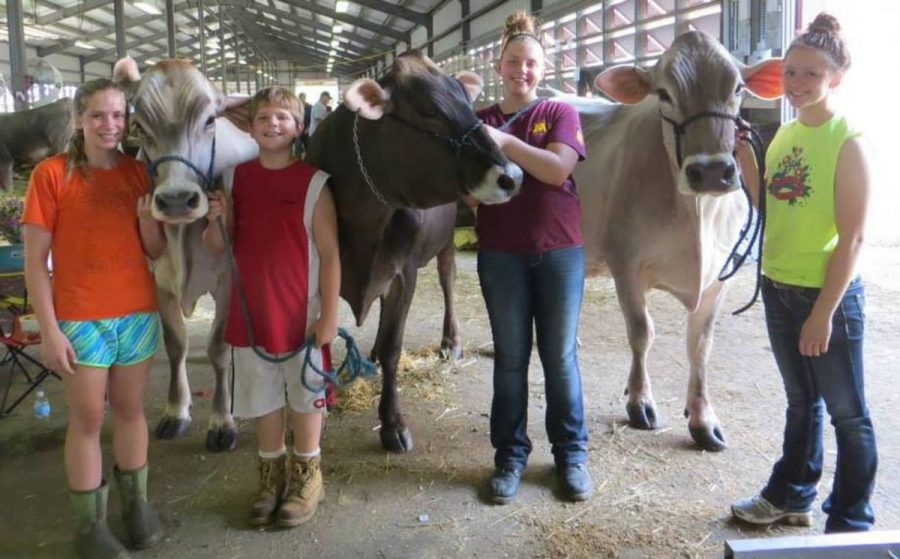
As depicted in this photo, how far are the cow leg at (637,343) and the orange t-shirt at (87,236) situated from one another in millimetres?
2420

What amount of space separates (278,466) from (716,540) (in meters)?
1.81

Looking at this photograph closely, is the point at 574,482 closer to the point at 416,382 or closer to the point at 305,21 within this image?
the point at 416,382

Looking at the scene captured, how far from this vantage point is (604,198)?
417cm

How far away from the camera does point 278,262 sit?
293 centimetres

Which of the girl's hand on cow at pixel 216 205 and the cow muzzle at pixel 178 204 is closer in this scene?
the cow muzzle at pixel 178 204

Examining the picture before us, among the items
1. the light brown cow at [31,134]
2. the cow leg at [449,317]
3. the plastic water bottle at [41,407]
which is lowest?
the plastic water bottle at [41,407]

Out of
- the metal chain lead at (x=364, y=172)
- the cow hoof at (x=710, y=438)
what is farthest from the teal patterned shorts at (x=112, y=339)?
the cow hoof at (x=710, y=438)

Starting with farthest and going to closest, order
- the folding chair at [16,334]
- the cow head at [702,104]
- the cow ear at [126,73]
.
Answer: the folding chair at [16,334], the cow ear at [126,73], the cow head at [702,104]

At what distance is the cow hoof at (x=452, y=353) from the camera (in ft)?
18.0

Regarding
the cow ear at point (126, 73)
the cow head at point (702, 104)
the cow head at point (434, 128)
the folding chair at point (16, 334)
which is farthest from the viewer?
the folding chair at point (16, 334)

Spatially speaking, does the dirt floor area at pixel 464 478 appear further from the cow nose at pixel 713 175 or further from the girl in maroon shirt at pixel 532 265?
the cow nose at pixel 713 175

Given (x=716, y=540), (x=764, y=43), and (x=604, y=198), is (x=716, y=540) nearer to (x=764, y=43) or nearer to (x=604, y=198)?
(x=604, y=198)

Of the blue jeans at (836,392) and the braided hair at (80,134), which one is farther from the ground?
the braided hair at (80,134)

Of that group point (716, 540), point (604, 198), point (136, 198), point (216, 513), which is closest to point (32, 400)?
point (216, 513)
